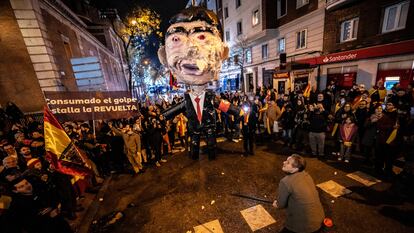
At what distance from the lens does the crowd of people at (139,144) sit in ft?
9.15

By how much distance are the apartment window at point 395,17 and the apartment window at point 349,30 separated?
1659 millimetres

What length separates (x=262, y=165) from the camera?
589 centimetres

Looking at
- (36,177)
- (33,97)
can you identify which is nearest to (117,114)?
(36,177)

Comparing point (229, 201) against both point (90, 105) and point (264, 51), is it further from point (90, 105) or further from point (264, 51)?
point (264, 51)

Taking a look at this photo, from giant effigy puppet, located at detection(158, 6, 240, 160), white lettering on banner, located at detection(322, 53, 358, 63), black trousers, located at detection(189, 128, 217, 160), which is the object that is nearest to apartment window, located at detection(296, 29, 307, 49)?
white lettering on banner, located at detection(322, 53, 358, 63)

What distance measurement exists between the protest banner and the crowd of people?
0.52 meters

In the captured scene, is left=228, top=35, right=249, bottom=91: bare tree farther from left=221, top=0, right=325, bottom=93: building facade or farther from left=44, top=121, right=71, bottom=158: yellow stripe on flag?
left=44, top=121, right=71, bottom=158: yellow stripe on flag

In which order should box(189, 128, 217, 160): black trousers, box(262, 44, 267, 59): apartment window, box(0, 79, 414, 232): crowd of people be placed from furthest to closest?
box(262, 44, 267, 59): apartment window → box(189, 128, 217, 160): black trousers → box(0, 79, 414, 232): crowd of people

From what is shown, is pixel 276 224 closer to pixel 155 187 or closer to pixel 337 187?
pixel 337 187

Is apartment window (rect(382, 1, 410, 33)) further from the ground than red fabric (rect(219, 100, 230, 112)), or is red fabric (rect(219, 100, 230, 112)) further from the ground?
apartment window (rect(382, 1, 410, 33))

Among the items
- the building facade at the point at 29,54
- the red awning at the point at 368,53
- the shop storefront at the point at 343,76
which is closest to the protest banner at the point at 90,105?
the building facade at the point at 29,54

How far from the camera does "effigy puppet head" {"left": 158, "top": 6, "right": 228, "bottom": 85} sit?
2805 millimetres

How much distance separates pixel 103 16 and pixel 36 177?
Result: 1212 inches

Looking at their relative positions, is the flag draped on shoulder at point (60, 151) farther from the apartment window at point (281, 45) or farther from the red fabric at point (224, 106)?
the apartment window at point (281, 45)
